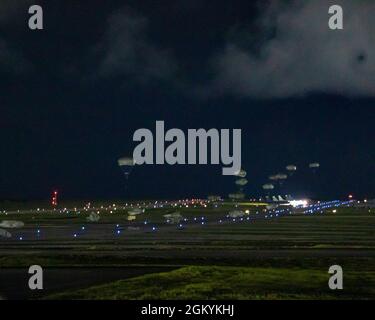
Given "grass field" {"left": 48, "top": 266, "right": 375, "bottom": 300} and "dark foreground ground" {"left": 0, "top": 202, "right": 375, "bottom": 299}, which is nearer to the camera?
"grass field" {"left": 48, "top": 266, "right": 375, "bottom": 300}

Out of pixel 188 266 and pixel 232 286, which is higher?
pixel 188 266

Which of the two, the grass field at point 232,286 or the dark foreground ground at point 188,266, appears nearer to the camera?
the grass field at point 232,286

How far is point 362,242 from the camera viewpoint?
74.6m

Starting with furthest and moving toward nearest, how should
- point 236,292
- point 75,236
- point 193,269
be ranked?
point 75,236 < point 193,269 < point 236,292

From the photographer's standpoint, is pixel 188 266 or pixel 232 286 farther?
pixel 188 266

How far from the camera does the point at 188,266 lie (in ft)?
160

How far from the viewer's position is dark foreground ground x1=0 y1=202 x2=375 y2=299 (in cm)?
3666

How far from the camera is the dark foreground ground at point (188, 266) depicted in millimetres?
36656
